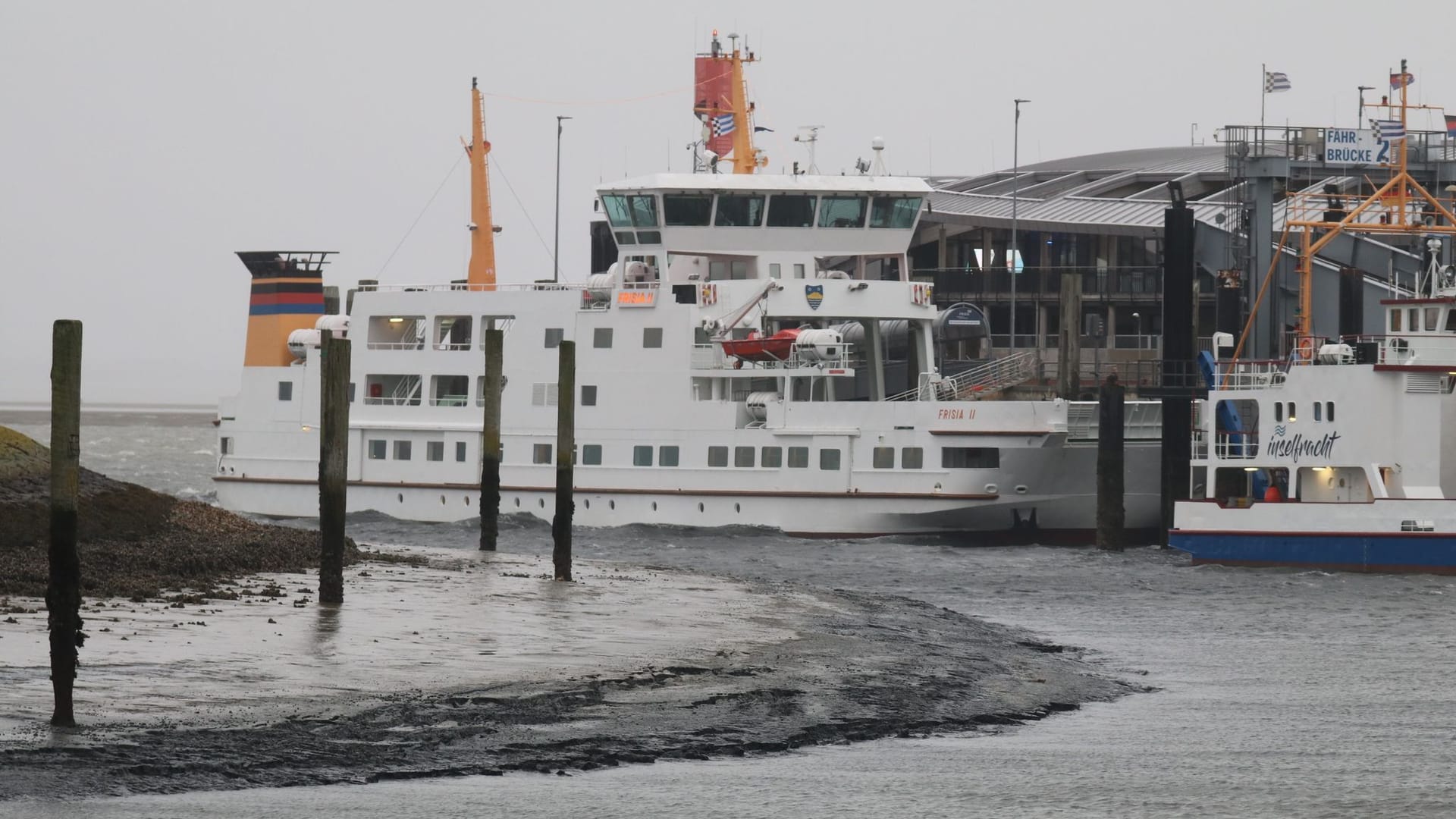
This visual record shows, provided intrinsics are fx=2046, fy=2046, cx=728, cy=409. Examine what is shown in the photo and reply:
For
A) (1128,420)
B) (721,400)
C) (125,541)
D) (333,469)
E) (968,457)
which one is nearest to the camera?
(333,469)

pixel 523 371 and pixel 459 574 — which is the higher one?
pixel 523 371

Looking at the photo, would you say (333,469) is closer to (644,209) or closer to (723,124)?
(644,209)

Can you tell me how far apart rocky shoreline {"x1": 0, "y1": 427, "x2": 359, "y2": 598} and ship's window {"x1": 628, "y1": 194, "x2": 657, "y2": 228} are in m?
19.2

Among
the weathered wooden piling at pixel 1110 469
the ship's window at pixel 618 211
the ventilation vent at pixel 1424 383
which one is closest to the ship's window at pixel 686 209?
the ship's window at pixel 618 211

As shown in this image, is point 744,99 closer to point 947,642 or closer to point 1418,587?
point 1418,587

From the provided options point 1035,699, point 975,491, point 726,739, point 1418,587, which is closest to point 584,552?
point 975,491

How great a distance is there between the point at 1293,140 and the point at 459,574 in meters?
29.8

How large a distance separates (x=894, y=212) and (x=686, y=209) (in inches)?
197

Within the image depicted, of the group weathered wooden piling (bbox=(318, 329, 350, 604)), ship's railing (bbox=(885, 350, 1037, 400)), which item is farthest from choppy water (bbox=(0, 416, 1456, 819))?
weathered wooden piling (bbox=(318, 329, 350, 604))

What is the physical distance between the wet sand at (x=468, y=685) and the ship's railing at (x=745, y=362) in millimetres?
17517

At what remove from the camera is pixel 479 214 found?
5359 cm

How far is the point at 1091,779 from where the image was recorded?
16.7 meters

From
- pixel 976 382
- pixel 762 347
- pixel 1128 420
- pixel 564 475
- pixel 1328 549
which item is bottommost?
pixel 1328 549

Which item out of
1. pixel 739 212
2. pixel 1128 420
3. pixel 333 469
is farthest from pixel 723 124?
pixel 333 469
